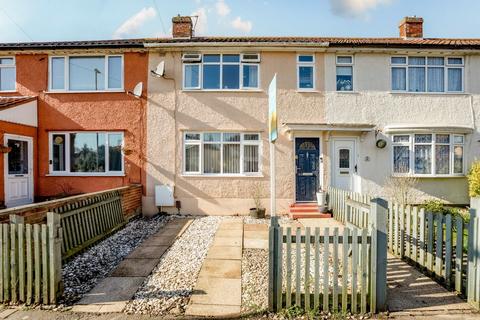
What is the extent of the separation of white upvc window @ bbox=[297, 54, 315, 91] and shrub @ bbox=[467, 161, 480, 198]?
6556 mm

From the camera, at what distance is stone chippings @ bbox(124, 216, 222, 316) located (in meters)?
4.16

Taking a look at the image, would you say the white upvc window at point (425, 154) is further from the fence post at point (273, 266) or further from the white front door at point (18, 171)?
the white front door at point (18, 171)

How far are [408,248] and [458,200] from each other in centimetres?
711

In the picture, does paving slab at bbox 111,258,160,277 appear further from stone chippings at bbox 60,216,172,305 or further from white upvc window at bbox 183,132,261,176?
white upvc window at bbox 183,132,261,176

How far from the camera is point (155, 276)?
17.0 ft

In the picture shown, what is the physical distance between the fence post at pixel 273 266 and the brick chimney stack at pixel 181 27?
10.4m

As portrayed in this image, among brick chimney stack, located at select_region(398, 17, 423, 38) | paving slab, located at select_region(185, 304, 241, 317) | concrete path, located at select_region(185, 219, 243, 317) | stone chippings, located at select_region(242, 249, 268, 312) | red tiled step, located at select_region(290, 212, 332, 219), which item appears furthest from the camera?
brick chimney stack, located at select_region(398, 17, 423, 38)

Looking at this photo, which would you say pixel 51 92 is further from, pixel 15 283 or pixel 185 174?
pixel 15 283

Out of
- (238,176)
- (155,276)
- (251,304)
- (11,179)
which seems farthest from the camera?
(238,176)

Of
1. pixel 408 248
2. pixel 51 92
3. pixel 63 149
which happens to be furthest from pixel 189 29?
pixel 408 248

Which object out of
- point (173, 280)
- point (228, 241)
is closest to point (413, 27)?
point (228, 241)

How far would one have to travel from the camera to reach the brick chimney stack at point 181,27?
12.0 m

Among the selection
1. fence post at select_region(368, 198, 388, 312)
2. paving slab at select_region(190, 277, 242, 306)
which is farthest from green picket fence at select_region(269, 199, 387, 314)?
paving slab at select_region(190, 277, 242, 306)

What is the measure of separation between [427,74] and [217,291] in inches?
458
